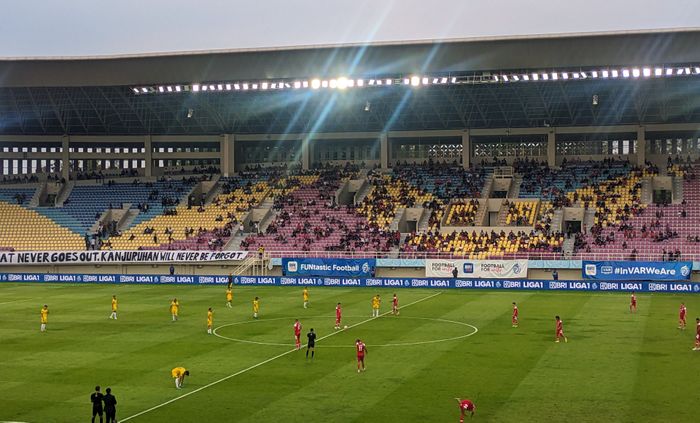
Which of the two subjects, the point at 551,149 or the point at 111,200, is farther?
the point at 111,200

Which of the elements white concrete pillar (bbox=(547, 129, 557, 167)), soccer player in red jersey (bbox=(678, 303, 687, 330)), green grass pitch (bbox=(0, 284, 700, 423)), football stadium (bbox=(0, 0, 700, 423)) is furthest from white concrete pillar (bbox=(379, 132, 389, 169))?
soccer player in red jersey (bbox=(678, 303, 687, 330))

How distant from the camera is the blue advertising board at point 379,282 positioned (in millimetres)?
59688

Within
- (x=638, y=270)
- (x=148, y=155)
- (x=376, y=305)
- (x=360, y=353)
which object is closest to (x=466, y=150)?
(x=638, y=270)

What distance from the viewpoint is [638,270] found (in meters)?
61.1

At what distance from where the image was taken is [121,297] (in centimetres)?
5634

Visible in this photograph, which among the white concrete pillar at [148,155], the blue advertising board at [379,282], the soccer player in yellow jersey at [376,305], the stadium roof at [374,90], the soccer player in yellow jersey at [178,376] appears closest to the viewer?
the soccer player in yellow jersey at [178,376]

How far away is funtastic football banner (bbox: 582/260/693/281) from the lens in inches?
2368

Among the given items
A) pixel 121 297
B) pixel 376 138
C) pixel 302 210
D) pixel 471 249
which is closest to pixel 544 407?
pixel 121 297

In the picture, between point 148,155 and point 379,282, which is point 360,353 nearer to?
point 379,282

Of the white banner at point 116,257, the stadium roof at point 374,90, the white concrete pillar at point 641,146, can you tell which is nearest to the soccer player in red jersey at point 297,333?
the white banner at point 116,257

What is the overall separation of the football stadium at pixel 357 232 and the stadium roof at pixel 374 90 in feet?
0.76

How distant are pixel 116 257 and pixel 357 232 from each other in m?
20.0

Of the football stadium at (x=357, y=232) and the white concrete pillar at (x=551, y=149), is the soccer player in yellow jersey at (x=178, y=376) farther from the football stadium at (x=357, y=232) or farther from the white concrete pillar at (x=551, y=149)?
the white concrete pillar at (x=551, y=149)

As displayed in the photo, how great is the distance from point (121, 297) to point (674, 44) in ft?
136
